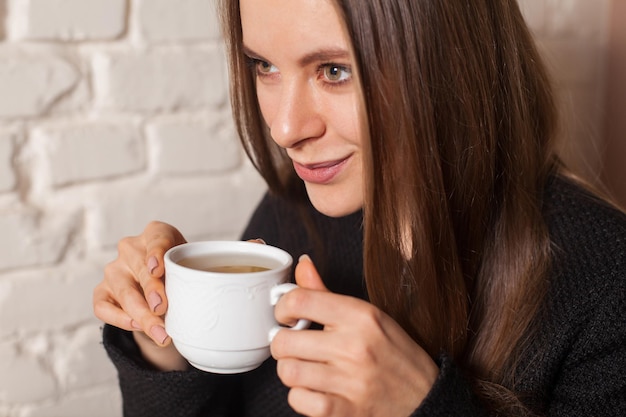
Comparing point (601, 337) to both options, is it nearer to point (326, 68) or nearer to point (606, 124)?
point (326, 68)

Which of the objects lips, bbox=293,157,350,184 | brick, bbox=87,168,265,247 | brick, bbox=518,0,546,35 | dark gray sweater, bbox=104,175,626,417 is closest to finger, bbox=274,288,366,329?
dark gray sweater, bbox=104,175,626,417

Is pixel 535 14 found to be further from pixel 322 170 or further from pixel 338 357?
pixel 338 357

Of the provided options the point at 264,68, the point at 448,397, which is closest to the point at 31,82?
the point at 264,68

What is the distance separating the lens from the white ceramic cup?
62 cm

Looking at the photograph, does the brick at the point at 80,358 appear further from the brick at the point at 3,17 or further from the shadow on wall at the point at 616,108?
the shadow on wall at the point at 616,108

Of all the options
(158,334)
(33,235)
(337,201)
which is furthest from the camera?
(33,235)

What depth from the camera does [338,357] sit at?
626 mm

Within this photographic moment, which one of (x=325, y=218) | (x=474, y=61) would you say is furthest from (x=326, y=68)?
(x=325, y=218)

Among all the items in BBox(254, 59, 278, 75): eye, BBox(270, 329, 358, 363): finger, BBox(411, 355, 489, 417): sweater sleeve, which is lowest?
BBox(411, 355, 489, 417): sweater sleeve

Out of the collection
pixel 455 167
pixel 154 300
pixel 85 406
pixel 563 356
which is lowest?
pixel 85 406

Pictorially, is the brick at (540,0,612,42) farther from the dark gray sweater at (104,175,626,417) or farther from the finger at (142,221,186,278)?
the finger at (142,221,186,278)

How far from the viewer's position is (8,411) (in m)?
0.98

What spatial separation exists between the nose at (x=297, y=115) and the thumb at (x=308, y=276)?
6.2 inches

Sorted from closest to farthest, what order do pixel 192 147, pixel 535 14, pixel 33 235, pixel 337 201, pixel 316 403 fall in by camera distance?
pixel 316 403
pixel 337 201
pixel 33 235
pixel 192 147
pixel 535 14
